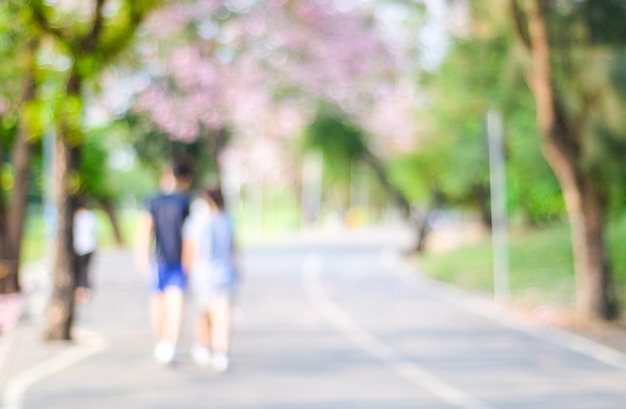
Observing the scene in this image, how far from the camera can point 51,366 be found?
10.8 meters

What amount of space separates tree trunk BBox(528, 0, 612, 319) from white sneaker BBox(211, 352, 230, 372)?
627cm

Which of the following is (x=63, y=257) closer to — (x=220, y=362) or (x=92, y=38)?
(x=92, y=38)

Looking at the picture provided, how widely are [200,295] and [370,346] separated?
2.72 m

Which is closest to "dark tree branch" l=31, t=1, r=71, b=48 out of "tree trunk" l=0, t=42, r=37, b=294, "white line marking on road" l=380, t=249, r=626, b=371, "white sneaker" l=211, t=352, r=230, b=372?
"white sneaker" l=211, t=352, r=230, b=372

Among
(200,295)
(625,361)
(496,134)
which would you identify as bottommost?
(625,361)

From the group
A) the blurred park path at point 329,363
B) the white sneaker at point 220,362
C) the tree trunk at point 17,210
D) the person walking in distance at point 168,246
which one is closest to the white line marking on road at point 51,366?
the blurred park path at point 329,363

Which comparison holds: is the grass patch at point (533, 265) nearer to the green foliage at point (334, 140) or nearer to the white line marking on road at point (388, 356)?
the white line marking on road at point (388, 356)

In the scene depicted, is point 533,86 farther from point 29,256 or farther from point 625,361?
point 29,256

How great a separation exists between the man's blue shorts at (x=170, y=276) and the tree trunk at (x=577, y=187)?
6.18 metres

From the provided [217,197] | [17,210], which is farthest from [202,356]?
[17,210]

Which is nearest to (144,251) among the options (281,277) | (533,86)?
(533,86)

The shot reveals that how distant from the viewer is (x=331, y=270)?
30141 millimetres

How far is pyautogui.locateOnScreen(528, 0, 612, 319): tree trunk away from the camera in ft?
49.0

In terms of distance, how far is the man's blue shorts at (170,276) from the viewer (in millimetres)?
10672
